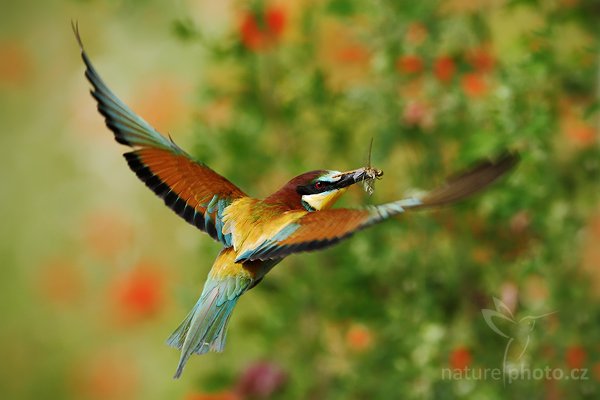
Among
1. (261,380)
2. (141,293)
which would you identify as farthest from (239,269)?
(141,293)

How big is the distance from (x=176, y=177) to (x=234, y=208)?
0.05 m

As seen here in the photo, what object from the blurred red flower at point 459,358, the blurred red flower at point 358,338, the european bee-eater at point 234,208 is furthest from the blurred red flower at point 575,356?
the european bee-eater at point 234,208

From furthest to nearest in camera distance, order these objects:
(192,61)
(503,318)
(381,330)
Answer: (192,61) → (381,330) → (503,318)

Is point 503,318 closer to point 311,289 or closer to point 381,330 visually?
point 381,330

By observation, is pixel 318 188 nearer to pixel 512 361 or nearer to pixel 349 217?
pixel 349 217

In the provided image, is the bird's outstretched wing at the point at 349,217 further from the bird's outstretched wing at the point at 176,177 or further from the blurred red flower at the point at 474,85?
the blurred red flower at the point at 474,85

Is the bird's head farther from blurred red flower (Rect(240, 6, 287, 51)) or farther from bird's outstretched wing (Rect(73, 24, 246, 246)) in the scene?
blurred red flower (Rect(240, 6, 287, 51))

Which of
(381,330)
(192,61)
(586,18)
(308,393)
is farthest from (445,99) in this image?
(192,61)

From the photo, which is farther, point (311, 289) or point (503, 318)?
point (311, 289)

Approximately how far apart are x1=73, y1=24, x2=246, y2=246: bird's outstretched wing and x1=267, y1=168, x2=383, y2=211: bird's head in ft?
0.19

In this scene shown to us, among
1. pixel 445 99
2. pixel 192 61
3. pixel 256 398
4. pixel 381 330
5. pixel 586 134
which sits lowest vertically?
pixel 256 398

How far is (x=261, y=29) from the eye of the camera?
5.06 ft

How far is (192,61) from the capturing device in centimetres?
255

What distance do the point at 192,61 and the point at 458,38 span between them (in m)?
1.26
